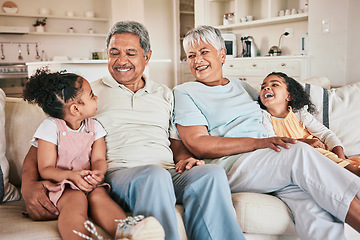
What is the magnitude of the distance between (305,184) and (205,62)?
2.74 feet

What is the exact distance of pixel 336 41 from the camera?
4.46 m

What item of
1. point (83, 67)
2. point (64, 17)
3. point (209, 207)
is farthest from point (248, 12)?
point (209, 207)

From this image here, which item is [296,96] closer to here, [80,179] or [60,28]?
[80,179]

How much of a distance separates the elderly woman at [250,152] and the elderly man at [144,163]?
0.35 ft

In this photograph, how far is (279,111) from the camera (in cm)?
206

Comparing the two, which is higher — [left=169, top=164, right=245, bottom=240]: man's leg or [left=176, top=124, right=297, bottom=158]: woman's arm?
[left=176, top=124, right=297, bottom=158]: woman's arm

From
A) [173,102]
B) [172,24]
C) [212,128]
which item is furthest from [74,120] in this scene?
[172,24]

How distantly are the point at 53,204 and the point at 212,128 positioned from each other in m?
0.84

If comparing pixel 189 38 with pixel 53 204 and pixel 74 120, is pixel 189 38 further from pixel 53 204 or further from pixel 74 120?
pixel 53 204

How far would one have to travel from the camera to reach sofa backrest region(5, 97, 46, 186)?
1698 mm

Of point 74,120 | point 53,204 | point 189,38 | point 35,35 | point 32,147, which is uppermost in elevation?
point 35,35

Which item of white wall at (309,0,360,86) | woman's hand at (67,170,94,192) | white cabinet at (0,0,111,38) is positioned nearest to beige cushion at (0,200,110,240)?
woman's hand at (67,170,94,192)

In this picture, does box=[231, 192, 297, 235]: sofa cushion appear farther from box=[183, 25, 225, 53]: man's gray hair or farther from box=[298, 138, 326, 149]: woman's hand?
box=[183, 25, 225, 53]: man's gray hair

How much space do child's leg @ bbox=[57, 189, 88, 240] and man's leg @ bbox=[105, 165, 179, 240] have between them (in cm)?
17
